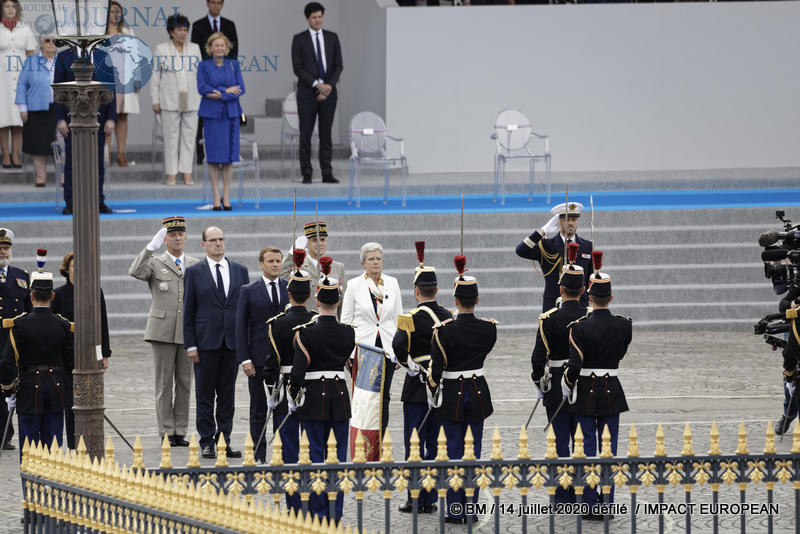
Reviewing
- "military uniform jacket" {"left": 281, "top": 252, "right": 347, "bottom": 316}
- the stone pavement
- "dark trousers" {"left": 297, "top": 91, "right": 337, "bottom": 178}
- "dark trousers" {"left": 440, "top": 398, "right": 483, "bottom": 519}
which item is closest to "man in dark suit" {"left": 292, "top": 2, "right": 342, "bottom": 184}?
"dark trousers" {"left": 297, "top": 91, "right": 337, "bottom": 178}

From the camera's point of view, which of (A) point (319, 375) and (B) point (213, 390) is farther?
(B) point (213, 390)

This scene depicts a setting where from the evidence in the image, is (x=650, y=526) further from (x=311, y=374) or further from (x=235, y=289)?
(x=235, y=289)

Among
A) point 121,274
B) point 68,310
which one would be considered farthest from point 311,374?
point 121,274

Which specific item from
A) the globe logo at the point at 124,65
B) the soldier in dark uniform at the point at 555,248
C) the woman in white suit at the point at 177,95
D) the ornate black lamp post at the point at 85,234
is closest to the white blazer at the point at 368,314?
the soldier in dark uniform at the point at 555,248

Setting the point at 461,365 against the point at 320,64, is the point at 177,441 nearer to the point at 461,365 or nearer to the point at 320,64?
the point at 461,365

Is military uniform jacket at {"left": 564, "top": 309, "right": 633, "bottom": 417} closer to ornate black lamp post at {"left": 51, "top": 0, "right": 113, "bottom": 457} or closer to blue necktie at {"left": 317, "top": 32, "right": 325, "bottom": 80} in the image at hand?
ornate black lamp post at {"left": 51, "top": 0, "right": 113, "bottom": 457}

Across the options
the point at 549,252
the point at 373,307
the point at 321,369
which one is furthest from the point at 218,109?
the point at 321,369

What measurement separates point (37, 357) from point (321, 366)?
2.22 meters

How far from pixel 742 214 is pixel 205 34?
24.3 feet

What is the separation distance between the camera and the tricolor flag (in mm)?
9734

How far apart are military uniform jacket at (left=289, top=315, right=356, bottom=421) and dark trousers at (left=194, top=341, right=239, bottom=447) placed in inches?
76.7

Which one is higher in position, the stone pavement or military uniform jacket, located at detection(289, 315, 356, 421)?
military uniform jacket, located at detection(289, 315, 356, 421)

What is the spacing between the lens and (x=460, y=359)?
8867 mm

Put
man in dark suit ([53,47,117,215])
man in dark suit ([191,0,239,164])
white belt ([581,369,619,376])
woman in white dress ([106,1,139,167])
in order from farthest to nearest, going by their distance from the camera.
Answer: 1. man in dark suit ([191,0,239,164])
2. woman in white dress ([106,1,139,167])
3. man in dark suit ([53,47,117,215])
4. white belt ([581,369,619,376])
